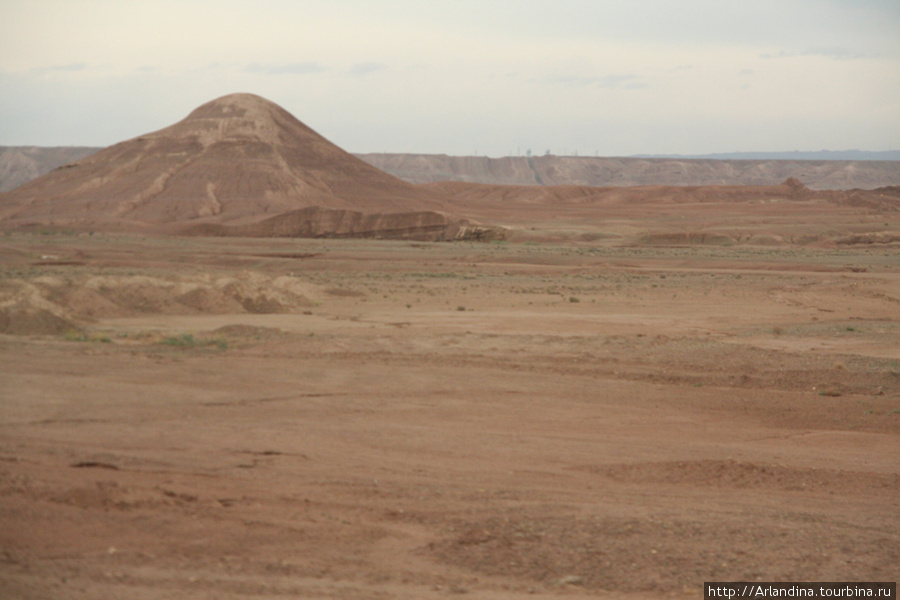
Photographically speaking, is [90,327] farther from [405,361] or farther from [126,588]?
[126,588]

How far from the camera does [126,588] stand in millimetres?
6238

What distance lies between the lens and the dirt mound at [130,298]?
2081cm

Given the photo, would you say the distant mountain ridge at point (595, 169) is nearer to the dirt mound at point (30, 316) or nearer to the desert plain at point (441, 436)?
the desert plain at point (441, 436)

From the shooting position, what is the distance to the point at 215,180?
88250 millimetres

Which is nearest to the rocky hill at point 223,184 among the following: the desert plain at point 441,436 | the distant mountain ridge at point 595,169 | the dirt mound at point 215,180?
the dirt mound at point 215,180

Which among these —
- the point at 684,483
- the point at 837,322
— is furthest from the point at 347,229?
the point at 684,483

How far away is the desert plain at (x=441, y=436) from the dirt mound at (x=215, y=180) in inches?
1741

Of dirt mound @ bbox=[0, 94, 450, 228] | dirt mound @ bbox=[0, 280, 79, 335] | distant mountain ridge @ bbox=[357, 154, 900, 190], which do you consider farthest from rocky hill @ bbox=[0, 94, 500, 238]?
distant mountain ridge @ bbox=[357, 154, 900, 190]

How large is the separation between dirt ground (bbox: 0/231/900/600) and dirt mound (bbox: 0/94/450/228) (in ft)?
186

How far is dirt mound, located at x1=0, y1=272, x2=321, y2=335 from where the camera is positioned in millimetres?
20812

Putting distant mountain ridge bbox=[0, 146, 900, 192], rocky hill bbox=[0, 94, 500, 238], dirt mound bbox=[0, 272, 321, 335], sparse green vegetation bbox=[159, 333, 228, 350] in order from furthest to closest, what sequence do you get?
distant mountain ridge bbox=[0, 146, 900, 192] < rocky hill bbox=[0, 94, 500, 238] < dirt mound bbox=[0, 272, 321, 335] < sparse green vegetation bbox=[159, 333, 228, 350]

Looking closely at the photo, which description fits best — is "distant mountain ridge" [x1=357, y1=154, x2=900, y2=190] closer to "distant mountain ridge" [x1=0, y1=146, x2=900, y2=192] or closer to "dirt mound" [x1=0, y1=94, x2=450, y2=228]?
Answer: "distant mountain ridge" [x1=0, y1=146, x2=900, y2=192]

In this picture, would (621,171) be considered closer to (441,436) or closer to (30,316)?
(30,316)

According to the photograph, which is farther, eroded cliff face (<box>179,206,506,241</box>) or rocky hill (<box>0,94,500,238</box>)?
rocky hill (<box>0,94,500,238</box>)
